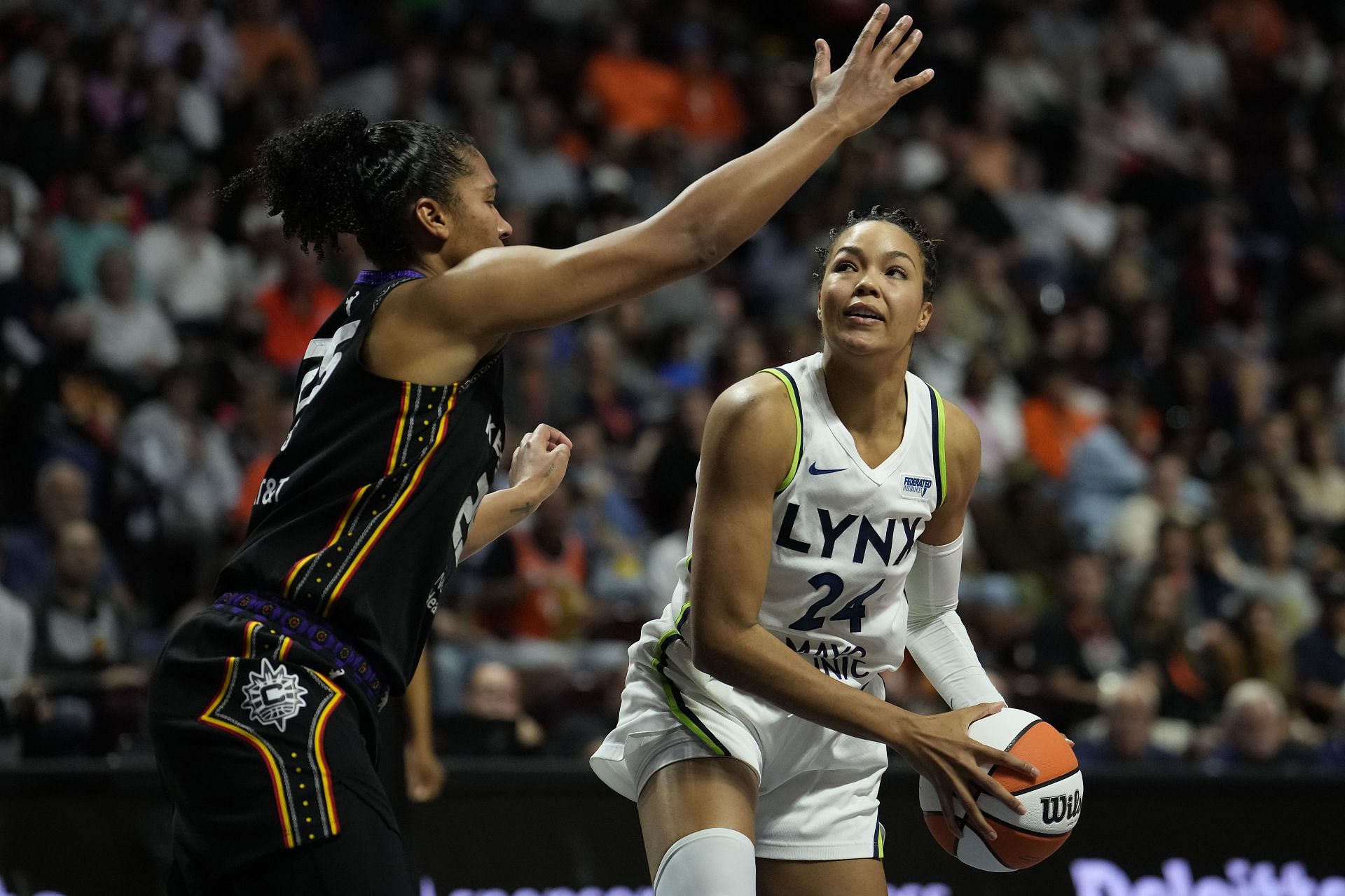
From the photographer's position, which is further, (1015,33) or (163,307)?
(1015,33)

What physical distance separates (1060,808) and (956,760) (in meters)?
0.32

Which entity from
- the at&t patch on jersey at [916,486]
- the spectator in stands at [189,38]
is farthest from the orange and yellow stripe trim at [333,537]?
the spectator in stands at [189,38]

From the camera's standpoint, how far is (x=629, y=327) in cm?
1003

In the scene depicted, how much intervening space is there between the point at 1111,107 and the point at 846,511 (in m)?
10.7

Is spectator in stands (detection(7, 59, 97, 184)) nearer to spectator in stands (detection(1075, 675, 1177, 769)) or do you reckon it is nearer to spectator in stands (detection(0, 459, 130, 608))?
spectator in stands (detection(0, 459, 130, 608))

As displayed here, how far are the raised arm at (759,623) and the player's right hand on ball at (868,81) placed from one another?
807 millimetres

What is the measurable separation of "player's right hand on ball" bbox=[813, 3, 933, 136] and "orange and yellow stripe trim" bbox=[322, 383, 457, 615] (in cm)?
85

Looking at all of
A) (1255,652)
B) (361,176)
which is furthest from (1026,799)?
(1255,652)

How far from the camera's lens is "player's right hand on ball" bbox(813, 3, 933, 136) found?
2.99 m

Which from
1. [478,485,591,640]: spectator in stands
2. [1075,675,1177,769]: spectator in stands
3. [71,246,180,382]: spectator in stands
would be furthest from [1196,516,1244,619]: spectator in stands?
[71,246,180,382]: spectator in stands

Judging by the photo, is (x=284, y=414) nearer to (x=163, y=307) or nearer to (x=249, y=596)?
(x=163, y=307)

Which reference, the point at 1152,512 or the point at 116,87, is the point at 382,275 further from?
the point at 1152,512

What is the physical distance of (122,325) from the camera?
861 centimetres

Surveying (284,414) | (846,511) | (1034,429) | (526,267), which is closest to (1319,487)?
(1034,429)
